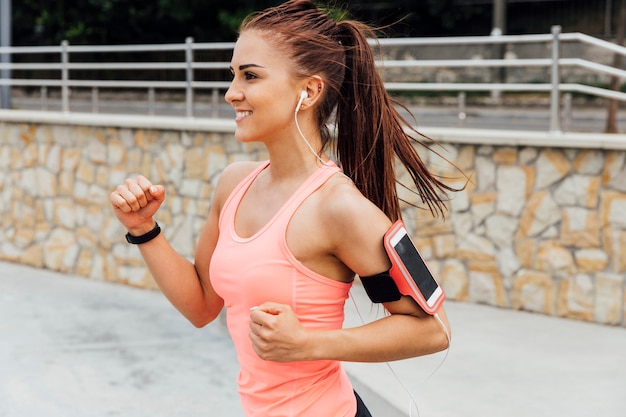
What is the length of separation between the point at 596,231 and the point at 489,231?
2.57ft

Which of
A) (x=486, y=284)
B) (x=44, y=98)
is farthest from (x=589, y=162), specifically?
(x=44, y=98)

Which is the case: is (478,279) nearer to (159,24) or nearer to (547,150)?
(547,150)

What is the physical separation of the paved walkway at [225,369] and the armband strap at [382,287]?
2.17m

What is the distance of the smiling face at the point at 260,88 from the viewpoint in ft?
6.08

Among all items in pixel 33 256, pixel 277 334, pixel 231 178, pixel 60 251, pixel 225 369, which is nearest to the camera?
pixel 277 334

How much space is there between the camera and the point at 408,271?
1.77 meters

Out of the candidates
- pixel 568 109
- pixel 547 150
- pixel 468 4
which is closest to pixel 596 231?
pixel 547 150

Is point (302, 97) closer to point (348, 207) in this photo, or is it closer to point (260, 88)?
point (260, 88)

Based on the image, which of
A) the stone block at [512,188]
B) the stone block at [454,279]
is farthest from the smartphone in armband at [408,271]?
the stone block at [454,279]

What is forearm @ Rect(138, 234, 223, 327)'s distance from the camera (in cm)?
208

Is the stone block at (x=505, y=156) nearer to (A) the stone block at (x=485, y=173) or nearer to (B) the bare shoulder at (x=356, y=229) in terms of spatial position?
(A) the stone block at (x=485, y=173)

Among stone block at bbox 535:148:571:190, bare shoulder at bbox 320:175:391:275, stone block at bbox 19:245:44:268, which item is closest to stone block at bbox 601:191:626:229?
stone block at bbox 535:148:571:190

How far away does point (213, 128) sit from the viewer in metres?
8.34

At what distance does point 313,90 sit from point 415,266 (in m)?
0.40
